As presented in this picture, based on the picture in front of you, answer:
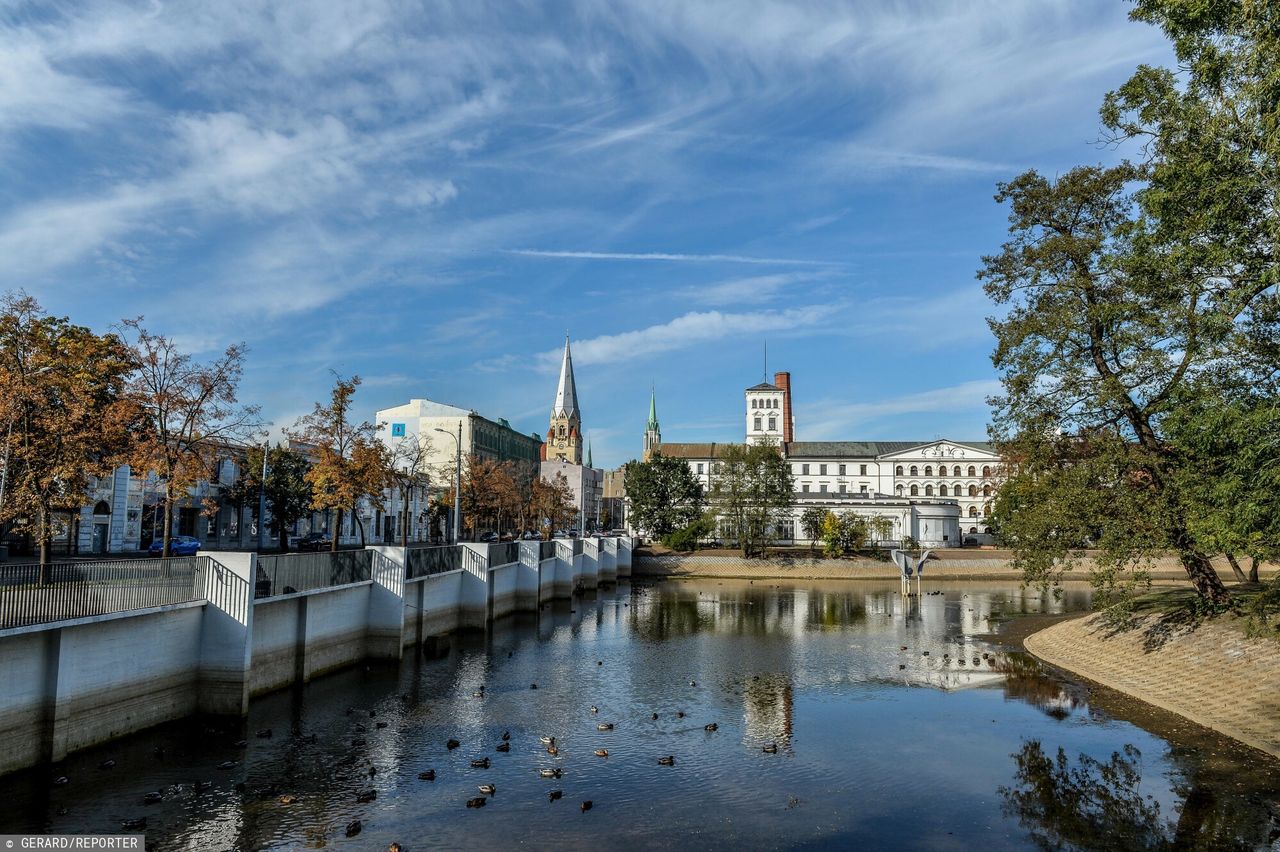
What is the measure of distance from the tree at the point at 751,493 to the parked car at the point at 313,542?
42.2 metres

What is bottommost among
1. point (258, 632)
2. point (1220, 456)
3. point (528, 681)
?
point (528, 681)

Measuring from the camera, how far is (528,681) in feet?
99.1

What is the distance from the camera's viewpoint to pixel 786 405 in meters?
156

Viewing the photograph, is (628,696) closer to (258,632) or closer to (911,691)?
(911,691)

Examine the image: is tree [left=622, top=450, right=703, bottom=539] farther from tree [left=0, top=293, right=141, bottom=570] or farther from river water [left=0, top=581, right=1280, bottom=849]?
tree [left=0, top=293, right=141, bottom=570]

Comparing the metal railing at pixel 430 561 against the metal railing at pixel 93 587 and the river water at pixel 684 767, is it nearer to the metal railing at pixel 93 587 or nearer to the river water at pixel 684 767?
the river water at pixel 684 767

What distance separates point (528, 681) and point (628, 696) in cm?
443

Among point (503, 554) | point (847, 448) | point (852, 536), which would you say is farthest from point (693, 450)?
point (503, 554)

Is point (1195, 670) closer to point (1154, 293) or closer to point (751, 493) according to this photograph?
point (1154, 293)

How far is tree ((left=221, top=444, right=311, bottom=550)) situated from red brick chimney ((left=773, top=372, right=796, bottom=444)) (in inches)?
3821

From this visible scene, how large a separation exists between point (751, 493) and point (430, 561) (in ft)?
196

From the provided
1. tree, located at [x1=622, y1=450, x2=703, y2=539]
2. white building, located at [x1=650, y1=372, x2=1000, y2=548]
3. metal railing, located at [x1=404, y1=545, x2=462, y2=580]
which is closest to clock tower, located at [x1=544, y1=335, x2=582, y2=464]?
white building, located at [x1=650, y1=372, x2=1000, y2=548]

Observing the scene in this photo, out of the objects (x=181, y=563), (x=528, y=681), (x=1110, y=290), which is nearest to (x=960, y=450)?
(x=1110, y=290)

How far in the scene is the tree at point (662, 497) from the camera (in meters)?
103
